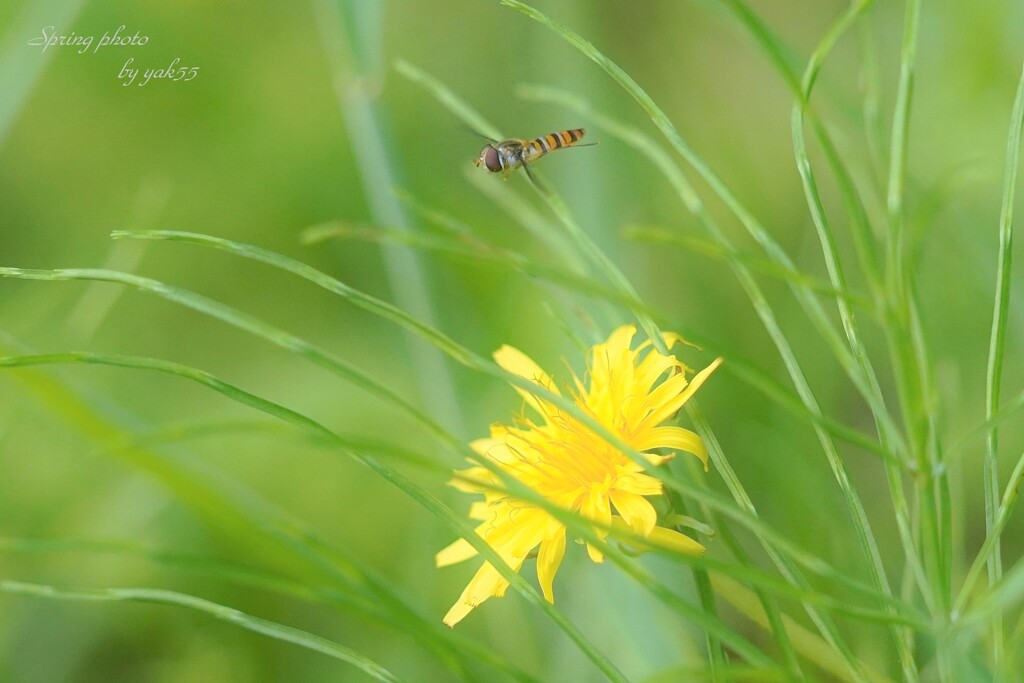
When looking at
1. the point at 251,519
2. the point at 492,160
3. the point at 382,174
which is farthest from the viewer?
the point at 382,174

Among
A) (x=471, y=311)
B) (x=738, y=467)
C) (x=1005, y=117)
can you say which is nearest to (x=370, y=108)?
(x=471, y=311)

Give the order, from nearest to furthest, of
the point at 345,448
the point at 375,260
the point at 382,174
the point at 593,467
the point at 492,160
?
the point at 345,448 → the point at 593,467 → the point at 492,160 → the point at 382,174 → the point at 375,260

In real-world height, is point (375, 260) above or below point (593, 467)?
above

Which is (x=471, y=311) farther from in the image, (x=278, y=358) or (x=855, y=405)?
(x=855, y=405)

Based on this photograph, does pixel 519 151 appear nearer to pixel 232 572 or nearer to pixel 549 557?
pixel 549 557

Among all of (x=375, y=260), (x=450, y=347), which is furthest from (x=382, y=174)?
(x=450, y=347)

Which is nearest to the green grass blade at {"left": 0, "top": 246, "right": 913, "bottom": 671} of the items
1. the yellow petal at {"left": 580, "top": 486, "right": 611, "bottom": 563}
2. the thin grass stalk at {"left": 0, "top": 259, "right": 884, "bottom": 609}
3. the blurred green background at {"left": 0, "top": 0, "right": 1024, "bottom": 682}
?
the thin grass stalk at {"left": 0, "top": 259, "right": 884, "bottom": 609}
